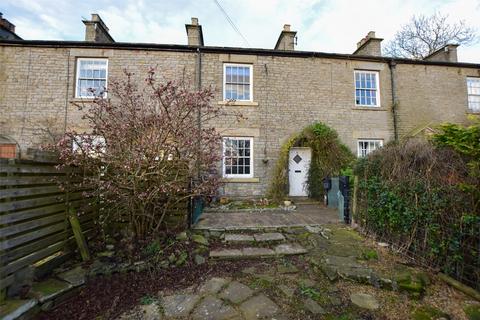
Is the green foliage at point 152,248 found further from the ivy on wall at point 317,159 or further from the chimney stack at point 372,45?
the chimney stack at point 372,45

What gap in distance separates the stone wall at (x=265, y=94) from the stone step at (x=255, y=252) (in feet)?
16.5

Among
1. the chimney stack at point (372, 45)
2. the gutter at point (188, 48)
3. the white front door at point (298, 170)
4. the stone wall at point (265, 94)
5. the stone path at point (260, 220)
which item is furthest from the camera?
the chimney stack at point (372, 45)

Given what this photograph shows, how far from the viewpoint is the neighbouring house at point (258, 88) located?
873cm

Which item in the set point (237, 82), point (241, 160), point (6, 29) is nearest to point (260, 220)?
point (241, 160)

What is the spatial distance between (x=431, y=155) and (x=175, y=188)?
436 centimetres

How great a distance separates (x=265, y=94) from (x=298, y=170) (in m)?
3.59

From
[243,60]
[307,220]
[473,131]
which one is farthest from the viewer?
[243,60]

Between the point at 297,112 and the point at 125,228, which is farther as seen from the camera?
the point at 297,112

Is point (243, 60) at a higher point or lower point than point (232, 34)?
lower

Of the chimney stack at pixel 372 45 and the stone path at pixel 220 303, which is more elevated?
the chimney stack at pixel 372 45

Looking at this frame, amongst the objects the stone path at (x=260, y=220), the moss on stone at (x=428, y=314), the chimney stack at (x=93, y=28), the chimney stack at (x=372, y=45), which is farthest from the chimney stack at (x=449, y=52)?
the chimney stack at (x=93, y=28)

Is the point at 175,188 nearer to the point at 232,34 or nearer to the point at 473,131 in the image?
the point at 473,131

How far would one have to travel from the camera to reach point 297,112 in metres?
9.61

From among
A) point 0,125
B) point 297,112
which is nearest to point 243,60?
point 297,112
